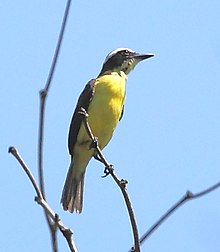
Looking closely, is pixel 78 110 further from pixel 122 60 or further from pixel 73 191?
pixel 122 60

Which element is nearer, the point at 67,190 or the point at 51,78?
the point at 51,78

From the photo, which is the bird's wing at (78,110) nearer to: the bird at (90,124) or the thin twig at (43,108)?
the bird at (90,124)

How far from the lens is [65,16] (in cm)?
260

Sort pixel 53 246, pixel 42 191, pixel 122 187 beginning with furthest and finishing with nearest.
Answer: pixel 122 187 < pixel 42 191 < pixel 53 246

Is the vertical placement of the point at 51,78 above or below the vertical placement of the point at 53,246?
above

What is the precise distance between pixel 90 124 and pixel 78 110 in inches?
8.8

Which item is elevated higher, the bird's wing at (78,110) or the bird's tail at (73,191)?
the bird's wing at (78,110)

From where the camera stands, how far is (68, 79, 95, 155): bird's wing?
7207 millimetres

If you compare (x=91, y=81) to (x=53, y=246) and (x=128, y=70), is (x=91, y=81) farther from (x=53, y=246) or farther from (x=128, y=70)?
(x=53, y=246)

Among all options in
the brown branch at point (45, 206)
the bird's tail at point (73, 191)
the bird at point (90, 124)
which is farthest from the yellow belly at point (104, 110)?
the brown branch at point (45, 206)

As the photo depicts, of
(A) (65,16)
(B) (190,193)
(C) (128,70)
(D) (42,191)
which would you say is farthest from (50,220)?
(C) (128,70)

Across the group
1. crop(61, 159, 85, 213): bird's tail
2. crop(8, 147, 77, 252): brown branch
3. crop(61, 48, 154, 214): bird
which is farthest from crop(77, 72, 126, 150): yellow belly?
crop(8, 147, 77, 252): brown branch

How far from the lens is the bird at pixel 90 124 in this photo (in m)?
7.08

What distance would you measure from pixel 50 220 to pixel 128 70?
542cm
